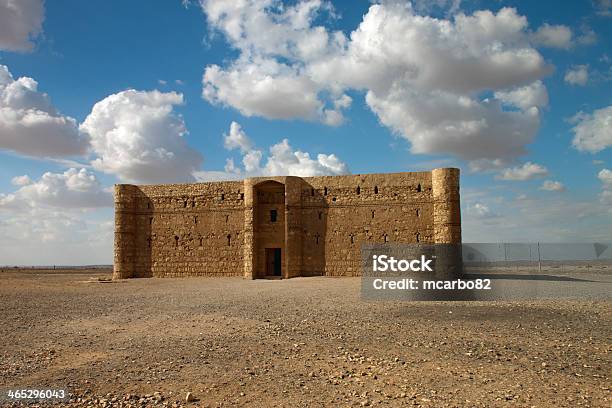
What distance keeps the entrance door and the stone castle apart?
0.06 meters

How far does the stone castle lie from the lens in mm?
23562

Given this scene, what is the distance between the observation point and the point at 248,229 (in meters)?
25.6

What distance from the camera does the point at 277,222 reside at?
2631 centimetres

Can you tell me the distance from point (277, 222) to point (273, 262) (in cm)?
267

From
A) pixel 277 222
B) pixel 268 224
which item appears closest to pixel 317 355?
pixel 277 222

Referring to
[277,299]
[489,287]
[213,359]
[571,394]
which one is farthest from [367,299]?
[571,394]

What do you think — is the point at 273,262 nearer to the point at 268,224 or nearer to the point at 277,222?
the point at 268,224

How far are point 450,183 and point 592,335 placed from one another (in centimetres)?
1423

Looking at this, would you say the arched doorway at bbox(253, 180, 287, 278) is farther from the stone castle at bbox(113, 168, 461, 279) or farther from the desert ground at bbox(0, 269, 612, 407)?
the desert ground at bbox(0, 269, 612, 407)

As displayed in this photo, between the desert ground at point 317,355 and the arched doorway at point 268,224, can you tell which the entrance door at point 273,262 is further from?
the desert ground at point 317,355

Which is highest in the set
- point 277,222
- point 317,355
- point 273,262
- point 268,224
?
point 277,222

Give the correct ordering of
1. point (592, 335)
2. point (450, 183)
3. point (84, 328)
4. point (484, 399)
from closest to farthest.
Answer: point (484, 399) → point (592, 335) → point (84, 328) → point (450, 183)

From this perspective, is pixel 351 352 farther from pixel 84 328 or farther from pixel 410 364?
pixel 84 328

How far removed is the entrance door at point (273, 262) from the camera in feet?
87.7
